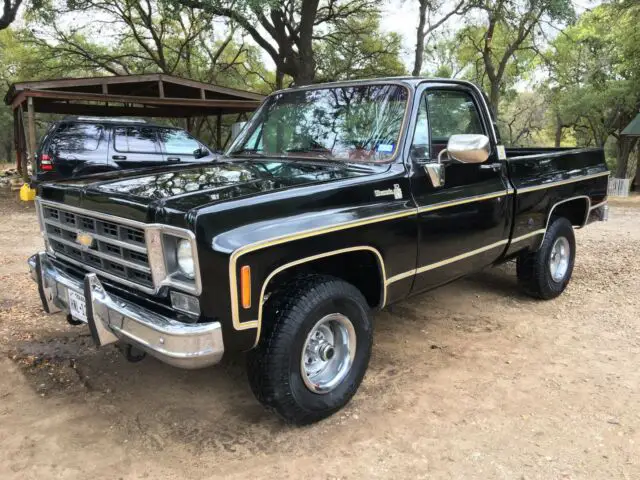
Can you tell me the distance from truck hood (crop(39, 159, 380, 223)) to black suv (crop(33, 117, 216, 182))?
5.98 m

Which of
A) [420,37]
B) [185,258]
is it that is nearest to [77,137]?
[185,258]

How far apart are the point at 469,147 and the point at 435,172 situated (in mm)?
304

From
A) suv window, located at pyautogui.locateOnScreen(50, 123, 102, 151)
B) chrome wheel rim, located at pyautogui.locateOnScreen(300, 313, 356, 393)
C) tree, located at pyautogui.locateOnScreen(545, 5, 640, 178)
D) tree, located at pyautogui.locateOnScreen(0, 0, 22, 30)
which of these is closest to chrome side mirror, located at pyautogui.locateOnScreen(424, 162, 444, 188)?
chrome wheel rim, located at pyautogui.locateOnScreen(300, 313, 356, 393)

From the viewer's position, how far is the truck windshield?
358 centimetres

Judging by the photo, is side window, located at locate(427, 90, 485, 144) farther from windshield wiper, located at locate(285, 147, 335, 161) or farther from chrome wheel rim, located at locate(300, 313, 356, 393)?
chrome wheel rim, located at locate(300, 313, 356, 393)

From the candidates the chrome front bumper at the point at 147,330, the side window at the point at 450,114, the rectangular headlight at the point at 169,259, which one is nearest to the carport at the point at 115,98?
the chrome front bumper at the point at 147,330

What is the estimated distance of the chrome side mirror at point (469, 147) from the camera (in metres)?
3.28

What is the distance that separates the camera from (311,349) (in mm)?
3102

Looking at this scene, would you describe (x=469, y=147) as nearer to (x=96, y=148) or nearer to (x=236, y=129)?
(x=236, y=129)

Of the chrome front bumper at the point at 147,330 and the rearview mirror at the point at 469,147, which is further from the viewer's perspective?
the rearview mirror at the point at 469,147

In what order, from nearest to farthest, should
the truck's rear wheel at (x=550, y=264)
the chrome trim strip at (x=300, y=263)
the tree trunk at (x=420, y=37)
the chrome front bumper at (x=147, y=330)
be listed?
the chrome front bumper at (x=147, y=330), the chrome trim strip at (x=300, y=263), the truck's rear wheel at (x=550, y=264), the tree trunk at (x=420, y=37)

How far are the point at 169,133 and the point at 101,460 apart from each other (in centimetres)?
870

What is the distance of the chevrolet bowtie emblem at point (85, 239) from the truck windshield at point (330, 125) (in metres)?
1.47

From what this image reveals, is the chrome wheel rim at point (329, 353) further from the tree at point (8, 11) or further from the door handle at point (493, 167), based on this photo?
the tree at point (8, 11)
